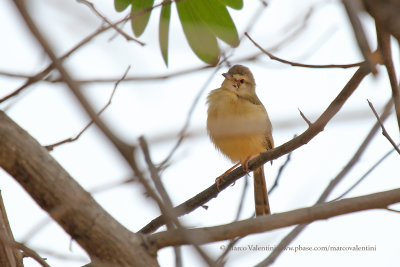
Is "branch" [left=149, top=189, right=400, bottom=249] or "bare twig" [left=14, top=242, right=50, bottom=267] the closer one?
"branch" [left=149, top=189, right=400, bottom=249]

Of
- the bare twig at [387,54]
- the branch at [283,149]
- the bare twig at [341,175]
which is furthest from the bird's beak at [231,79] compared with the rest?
the bare twig at [387,54]

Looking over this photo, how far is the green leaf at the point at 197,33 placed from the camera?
349 centimetres

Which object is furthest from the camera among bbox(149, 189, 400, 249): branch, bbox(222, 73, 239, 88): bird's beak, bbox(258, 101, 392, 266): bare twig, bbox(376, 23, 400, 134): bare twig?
bbox(222, 73, 239, 88): bird's beak

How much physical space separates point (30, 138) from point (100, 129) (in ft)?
5.18

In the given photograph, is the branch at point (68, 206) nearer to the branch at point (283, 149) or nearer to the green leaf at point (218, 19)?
the branch at point (283, 149)

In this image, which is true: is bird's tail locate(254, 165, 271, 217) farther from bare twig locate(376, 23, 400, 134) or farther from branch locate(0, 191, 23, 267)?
bare twig locate(376, 23, 400, 134)

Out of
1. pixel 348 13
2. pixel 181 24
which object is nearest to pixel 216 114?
pixel 181 24

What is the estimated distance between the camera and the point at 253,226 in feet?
7.86

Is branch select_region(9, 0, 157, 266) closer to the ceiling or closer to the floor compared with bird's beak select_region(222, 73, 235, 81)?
closer to the floor

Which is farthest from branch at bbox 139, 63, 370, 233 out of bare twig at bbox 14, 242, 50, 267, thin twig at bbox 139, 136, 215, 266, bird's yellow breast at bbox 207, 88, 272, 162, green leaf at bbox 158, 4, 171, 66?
bird's yellow breast at bbox 207, 88, 272, 162

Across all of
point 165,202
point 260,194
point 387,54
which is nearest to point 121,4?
point 387,54

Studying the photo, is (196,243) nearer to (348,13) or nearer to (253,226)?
(348,13)

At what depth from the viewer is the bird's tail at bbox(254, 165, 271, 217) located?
5.84m

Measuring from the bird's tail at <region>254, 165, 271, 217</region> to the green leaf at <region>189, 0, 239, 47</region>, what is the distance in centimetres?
252
